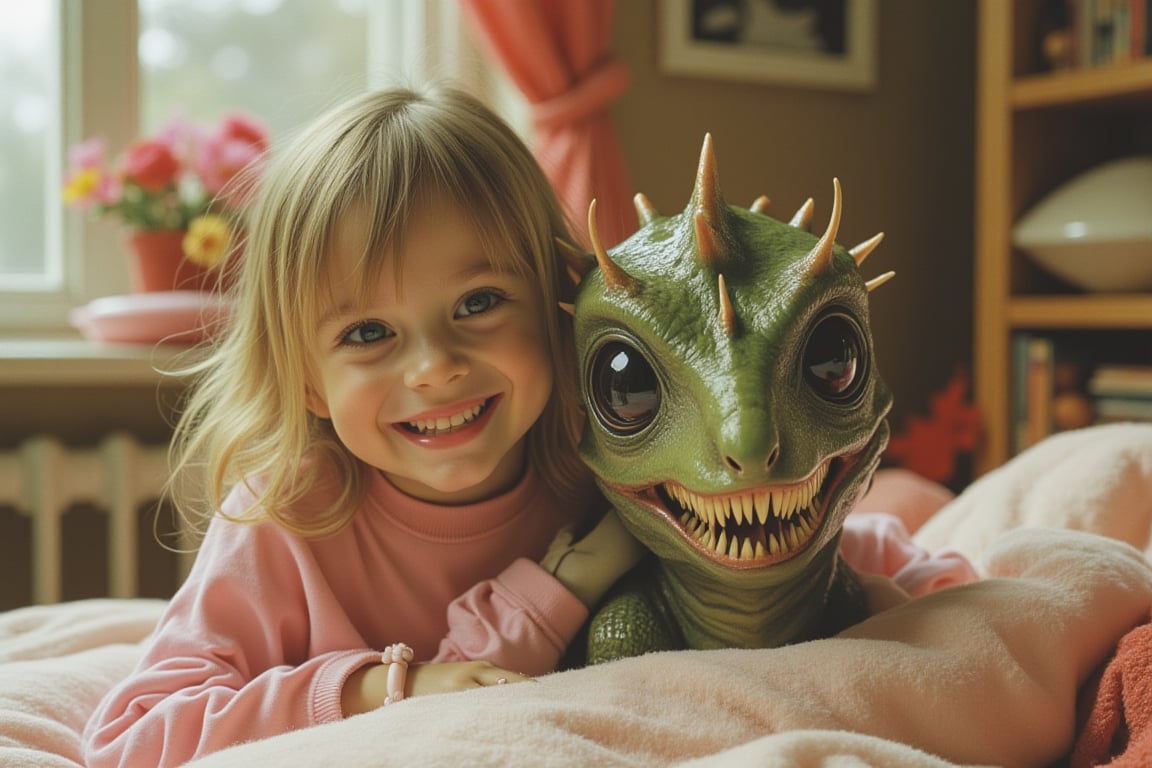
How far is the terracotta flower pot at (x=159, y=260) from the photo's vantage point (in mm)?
2115

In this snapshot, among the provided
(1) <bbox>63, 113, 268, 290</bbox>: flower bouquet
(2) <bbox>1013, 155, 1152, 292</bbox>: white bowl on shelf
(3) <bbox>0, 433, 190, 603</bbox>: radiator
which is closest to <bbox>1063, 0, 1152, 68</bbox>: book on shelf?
(2) <bbox>1013, 155, 1152, 292</bbox>: white bowl on shelf

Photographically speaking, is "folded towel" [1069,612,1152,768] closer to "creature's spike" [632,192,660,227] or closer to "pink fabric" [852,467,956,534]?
"creature's spike" [632,192,660,227]

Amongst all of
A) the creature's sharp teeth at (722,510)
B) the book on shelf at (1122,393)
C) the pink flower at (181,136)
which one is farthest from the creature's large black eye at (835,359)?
the book on shelf at (1122,393)

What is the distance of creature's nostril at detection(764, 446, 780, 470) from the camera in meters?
0.71

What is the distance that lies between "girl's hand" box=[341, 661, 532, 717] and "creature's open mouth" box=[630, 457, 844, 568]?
0.20 metres

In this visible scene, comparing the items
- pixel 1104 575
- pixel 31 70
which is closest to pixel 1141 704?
pixel 1104 575

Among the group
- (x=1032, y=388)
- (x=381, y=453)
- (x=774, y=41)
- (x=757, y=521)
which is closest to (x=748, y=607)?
(x=757, y=521)

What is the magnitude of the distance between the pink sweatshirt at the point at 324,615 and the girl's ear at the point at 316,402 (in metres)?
0.08

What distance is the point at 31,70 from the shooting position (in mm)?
2270

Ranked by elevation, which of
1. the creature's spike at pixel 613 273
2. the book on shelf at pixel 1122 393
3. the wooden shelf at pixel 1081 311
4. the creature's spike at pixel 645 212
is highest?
the creature's spike at pixel 645 212

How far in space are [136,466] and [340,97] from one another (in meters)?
1.15

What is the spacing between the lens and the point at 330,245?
0.97 meters

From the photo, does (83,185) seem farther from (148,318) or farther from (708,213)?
(708,213)

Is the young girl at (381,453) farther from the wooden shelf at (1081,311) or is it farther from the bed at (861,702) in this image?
the wooden shelf at (1081,311)
